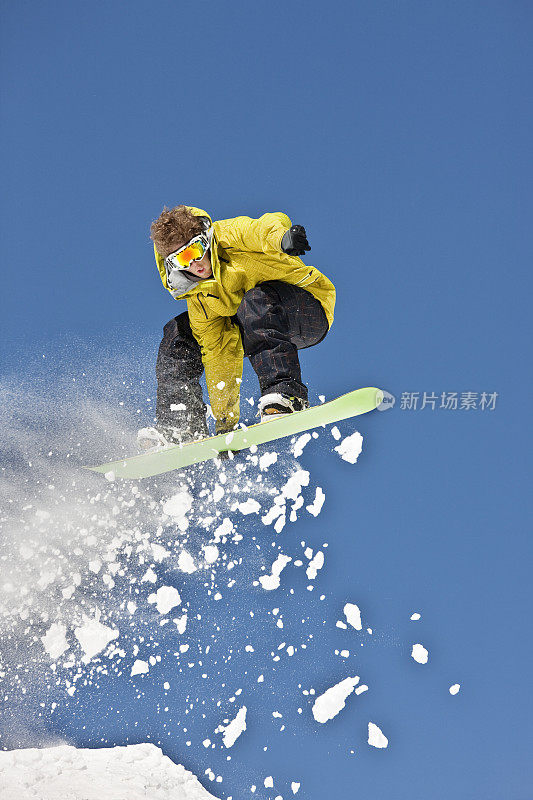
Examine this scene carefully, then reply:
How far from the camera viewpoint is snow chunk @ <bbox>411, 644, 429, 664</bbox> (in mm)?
3775

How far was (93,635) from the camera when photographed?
396 centimetres

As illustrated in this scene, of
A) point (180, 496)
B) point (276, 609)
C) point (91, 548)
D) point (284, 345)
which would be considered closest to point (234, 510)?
point (180, 496)

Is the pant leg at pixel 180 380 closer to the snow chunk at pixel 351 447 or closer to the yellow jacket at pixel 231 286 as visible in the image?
the yellow jacket at pixel 231 286

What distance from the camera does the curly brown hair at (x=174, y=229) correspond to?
298 cm

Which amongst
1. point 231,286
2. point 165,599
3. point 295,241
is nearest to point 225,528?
point 165,599

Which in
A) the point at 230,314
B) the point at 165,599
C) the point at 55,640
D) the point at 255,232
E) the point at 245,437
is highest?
the point at 255,232

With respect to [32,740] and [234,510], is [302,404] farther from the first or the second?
[32,740]

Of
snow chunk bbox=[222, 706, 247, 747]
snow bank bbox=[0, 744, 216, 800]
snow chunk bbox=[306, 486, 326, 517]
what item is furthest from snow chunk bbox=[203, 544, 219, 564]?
snow bank bbox=[0, 744, 216, 800]

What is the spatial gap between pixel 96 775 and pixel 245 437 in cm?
264

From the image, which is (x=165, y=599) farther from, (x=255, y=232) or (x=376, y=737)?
(x=255, y=232)

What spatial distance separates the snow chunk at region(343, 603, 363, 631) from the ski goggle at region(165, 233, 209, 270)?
203 centimetres

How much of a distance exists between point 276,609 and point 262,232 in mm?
2030

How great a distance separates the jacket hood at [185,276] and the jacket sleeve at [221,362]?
0.50 feet

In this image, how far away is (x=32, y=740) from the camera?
4.23 metres
